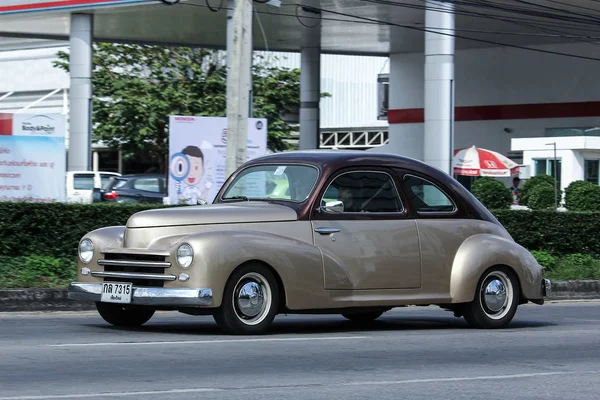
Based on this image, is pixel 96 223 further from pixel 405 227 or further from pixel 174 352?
pixel 174 352

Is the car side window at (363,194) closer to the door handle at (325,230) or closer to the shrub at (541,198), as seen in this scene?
the door handle at (325,230)

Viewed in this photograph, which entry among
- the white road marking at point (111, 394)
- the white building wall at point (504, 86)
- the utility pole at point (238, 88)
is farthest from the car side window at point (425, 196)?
the white building wall at point (504, 86)

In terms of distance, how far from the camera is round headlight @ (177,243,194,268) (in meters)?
9.96

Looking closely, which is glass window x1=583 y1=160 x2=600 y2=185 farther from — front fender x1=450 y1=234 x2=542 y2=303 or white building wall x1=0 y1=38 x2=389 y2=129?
front fender x1=450 y1=234 x2=542 y2=303

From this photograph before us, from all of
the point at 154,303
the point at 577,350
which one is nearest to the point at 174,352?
the point at 154,303

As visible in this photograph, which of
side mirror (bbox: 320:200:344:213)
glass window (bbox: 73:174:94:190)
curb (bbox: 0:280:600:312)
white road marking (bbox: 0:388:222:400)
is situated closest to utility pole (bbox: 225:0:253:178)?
curb (bbox: 0:280:600:312)

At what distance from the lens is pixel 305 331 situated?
11.3m

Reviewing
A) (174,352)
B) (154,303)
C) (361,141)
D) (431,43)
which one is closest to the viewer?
(174,352)

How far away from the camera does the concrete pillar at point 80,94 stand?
29641 mm

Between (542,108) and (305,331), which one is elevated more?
(542,108)

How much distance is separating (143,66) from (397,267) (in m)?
37.6

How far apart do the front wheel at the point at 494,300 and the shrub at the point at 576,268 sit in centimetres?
697

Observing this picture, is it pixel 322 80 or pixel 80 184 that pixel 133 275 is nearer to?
pixel 80 184

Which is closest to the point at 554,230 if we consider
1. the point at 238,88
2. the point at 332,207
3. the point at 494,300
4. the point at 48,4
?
the point at 238,88
